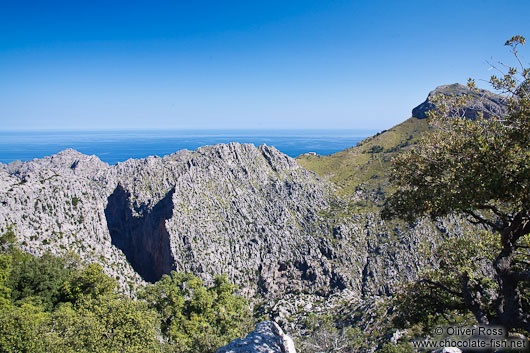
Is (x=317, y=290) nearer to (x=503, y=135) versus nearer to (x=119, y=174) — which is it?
(x=503, y=135)

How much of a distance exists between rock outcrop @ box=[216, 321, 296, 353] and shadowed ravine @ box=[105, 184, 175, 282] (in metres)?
79.8

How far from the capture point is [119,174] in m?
132

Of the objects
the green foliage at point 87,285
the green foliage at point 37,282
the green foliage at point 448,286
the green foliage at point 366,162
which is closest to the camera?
the green foliage at point 448,286

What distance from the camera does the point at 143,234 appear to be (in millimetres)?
106062

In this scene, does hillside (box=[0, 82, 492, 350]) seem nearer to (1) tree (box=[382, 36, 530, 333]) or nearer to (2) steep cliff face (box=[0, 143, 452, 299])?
(2) steep cliff face (box=[0, 143, 452, 299])

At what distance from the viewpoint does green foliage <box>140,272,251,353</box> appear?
32031mm

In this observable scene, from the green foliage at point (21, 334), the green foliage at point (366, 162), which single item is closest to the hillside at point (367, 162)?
the green foliage at point (366, 162)

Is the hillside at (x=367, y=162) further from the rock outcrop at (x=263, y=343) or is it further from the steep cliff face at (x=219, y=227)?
the rock outcrop at (x=263, y=343)

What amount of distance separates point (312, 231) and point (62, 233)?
3237 inches

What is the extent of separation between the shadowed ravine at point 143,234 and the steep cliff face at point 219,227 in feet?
1.31

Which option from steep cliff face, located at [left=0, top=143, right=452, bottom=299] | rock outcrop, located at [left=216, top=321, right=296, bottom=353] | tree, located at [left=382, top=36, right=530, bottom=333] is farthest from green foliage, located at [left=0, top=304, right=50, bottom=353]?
steep cliff face, located at [left=0, top=143, right=452, bottom=299]

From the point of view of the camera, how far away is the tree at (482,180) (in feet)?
35.2

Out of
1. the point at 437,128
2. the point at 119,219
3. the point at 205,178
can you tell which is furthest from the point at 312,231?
the point at 437,128

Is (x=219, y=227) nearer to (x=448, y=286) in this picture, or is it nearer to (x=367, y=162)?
(x=367, y=162)
